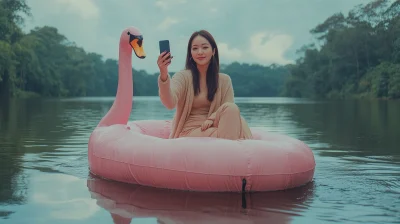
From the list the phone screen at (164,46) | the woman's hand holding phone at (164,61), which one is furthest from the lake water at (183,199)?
the phone screen at (164,46)

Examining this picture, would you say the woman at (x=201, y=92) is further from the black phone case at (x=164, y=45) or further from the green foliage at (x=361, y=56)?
the green foliage at (x=361, y=56)

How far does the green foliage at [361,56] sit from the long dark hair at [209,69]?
37455 mm

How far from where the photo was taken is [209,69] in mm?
4738

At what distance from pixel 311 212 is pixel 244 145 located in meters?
0.87

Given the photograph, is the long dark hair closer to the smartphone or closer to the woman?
the woman

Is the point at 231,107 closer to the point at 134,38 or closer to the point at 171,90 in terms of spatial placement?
the point at 171,90

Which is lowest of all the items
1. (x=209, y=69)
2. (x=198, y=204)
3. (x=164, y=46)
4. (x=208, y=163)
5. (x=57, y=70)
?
(x=198, y=204)

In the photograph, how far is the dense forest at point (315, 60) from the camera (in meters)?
40.5

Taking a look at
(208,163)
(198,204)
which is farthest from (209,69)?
(198,204)

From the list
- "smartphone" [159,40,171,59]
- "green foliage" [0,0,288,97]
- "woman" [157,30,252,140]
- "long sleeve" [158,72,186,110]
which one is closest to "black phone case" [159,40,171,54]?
"smartphone" [159,40,171,59]

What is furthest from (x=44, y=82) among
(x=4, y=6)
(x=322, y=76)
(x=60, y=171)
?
(x=60, y=171)

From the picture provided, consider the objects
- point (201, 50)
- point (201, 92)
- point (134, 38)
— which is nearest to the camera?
point (201, 50)

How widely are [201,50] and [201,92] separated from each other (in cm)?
41

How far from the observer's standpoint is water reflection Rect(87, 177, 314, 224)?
324 cm
